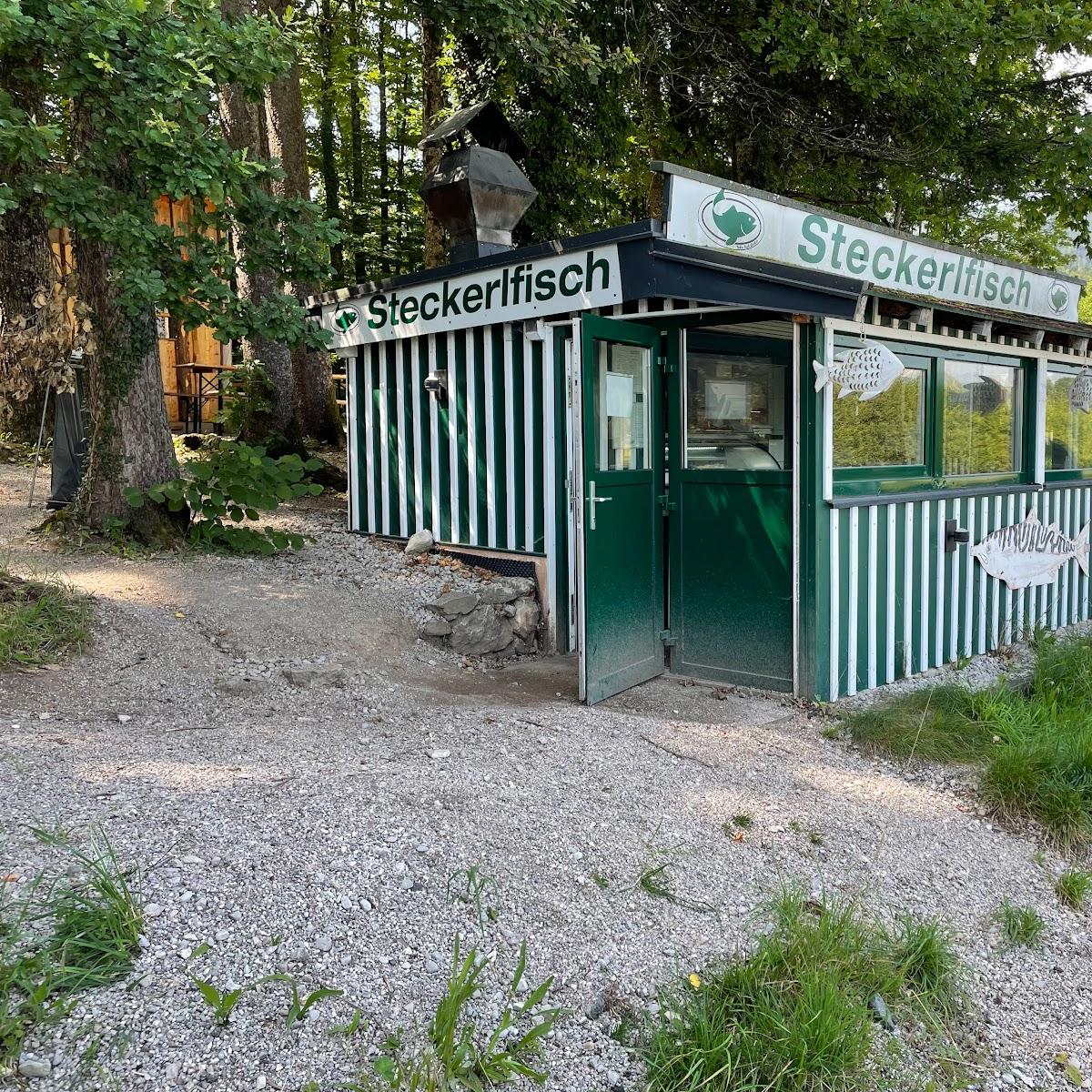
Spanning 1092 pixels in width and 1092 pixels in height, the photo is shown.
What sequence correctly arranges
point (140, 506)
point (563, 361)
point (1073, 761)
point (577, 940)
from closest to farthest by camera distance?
point (577, 940) → point (1073, 761) → point (563, 361) → point (140, 506)

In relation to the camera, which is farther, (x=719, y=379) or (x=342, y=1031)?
(x=719, y=379)

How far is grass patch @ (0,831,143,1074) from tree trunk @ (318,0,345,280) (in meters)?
14.6

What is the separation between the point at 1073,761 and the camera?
189 inches

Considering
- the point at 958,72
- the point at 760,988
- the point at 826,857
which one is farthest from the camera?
the point at 958,72

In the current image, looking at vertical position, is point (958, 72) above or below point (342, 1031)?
above

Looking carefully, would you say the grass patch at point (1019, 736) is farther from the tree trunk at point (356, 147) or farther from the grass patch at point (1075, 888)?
the tree trunk at point (356, 147)

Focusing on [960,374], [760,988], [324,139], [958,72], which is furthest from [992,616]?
[324,139]

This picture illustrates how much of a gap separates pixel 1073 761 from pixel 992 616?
10.7 feet

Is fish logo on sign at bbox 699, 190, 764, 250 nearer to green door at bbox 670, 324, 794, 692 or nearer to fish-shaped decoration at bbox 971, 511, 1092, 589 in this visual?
green door at bbox 670, 324, 794, 692

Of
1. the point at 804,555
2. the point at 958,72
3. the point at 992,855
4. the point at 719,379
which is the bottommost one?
the point at 992,855

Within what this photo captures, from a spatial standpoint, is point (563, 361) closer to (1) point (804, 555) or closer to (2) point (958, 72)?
(1) point (804, 555)

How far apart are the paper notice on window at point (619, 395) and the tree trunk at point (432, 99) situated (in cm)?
602

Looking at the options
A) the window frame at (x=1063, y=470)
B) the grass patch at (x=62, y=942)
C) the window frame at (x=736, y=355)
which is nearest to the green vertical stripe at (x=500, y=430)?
the window frame at (x=736, y=355)

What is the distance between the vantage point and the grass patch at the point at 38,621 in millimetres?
5555
